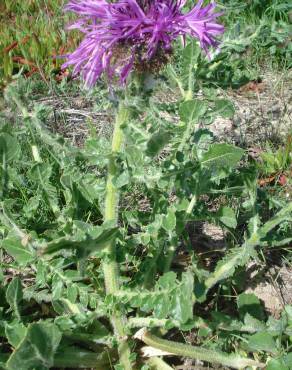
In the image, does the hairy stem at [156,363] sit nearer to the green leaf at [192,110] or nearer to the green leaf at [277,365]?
the green leaf at [277,365]

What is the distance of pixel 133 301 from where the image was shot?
173cm

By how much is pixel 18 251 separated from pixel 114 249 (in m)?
0.32

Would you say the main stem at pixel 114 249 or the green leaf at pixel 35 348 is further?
the main stem at pixel 114 249

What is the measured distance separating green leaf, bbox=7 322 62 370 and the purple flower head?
0.68 meters

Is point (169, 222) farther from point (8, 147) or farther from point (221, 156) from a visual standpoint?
point (8, 147)

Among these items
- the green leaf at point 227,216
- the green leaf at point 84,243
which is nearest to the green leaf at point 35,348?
the green leaf at point 84,243

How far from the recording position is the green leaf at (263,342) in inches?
65.6

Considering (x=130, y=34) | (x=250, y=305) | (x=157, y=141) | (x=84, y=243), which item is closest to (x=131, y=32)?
(x=130, y=34)

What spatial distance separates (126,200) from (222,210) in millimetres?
830

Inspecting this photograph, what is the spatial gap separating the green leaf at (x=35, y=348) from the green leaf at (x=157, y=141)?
1.80 feet

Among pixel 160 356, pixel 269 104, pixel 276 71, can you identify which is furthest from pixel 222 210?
pixel 276 71

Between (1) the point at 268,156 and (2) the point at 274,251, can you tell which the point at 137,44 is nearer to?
(2) the point at 274,251

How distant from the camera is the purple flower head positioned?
4.51 feet

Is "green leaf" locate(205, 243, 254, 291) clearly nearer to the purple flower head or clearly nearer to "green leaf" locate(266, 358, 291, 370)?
"green leaf" locate(266, 358, 291, 370)
